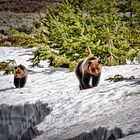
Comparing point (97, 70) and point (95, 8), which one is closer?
point (97, 70)

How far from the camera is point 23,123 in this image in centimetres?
671

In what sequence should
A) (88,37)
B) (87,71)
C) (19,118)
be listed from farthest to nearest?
1. (88,37)
2. (87,71)
3. (19,118)

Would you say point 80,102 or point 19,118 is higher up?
point 80,102

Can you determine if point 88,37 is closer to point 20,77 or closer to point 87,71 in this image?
point 20,77

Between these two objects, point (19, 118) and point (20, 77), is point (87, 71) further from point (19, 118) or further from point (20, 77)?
point (20, 77)

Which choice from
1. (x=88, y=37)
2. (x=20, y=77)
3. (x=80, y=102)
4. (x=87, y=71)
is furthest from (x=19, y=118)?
(x=88, y=37)

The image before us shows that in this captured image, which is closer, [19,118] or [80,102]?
[80,102]

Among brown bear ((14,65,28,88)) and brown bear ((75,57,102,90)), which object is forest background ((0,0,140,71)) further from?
brown bear ((75,57,102,90))

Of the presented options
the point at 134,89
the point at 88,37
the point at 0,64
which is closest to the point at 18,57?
the point at 0,64

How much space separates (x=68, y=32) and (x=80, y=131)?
612cm

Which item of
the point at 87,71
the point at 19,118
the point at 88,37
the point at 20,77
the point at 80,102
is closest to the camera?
the point at 80,102

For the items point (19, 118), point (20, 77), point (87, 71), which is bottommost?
point (19, 118)

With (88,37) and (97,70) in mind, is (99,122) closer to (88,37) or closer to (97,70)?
(97,70)

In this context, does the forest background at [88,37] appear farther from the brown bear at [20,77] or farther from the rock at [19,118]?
the rock at [19,118]
